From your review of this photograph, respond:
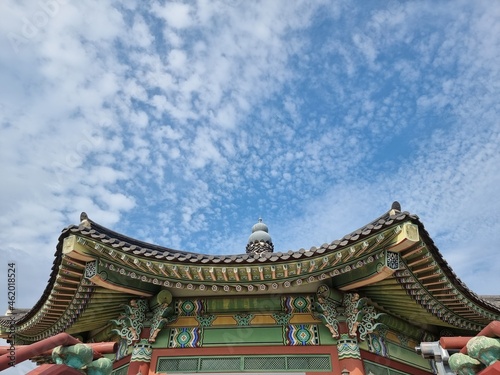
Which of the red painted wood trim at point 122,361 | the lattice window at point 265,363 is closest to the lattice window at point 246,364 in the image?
the lattice window at point 265,363

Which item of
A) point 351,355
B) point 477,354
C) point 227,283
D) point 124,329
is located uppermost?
point 227,283

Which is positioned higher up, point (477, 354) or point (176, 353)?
point (176, 353)

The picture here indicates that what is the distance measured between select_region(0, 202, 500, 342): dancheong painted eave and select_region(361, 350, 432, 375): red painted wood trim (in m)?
0.93

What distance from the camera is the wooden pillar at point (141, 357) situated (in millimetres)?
7102

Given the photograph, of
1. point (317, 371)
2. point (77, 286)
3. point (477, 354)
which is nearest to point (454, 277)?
point (317, 371)

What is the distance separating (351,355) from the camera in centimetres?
679

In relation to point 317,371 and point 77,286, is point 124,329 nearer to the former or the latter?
point 77,286

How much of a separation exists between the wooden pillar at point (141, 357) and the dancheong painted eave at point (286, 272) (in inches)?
33.8

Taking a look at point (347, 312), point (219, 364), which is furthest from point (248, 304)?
point (347, 312)

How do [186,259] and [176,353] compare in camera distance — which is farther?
[176,353]

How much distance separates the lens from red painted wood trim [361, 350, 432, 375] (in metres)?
7.12

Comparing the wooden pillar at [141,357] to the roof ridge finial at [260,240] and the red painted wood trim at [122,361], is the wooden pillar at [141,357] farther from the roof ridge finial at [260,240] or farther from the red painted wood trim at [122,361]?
the roof ridge finial at [260,240]

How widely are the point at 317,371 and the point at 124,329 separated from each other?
353cm

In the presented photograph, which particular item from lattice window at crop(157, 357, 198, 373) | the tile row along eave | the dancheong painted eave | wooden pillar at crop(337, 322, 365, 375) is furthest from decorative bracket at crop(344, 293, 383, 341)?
lattice window at crop(157, 357, 198, 373)
